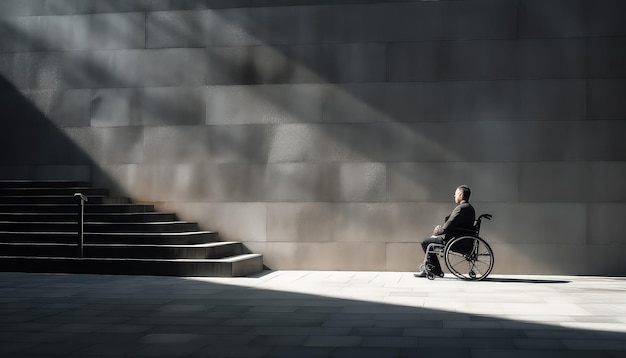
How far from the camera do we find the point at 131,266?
1263 cm

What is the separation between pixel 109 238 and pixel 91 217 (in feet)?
3.19

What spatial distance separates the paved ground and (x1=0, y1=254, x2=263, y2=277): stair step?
0.36 metres

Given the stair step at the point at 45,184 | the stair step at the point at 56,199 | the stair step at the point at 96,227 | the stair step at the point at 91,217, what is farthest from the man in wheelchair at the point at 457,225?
the stair step at the point at 45,184

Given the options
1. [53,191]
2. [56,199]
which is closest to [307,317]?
[56,199]

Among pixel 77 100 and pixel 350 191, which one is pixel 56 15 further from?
pixel 350 191

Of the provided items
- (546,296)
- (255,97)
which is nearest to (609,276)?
(546,296)

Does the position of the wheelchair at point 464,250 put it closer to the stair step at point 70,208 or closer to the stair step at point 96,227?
the stair step at point 96,227

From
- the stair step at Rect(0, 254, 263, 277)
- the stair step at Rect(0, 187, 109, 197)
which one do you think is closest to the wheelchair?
the stair step at Rect(0, 254, 263, 277)

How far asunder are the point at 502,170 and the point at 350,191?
8.90ft

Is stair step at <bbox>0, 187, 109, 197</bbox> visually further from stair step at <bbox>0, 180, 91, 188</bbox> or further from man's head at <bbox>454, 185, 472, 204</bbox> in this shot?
man's head at <bbox>454, 185, 472, 204</bbox>

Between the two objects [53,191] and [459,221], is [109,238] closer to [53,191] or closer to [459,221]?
[53,191]

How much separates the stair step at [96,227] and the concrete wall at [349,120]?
3.37 ft

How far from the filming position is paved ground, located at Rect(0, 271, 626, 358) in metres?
6.29

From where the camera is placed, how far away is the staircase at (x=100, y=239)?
499 inches
